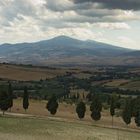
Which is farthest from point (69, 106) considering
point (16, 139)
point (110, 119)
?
point (16, 139)

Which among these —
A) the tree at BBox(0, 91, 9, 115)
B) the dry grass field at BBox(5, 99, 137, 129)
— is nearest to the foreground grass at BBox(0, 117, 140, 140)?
the tree at BBox(0, 91, 9, 115)

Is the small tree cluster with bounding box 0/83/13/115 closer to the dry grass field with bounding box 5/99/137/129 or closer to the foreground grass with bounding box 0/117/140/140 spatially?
the dry grass field with bounding box 5/99/137/129

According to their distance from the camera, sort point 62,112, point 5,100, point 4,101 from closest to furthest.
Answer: point 4,101 < point 5,100 < point 62,112

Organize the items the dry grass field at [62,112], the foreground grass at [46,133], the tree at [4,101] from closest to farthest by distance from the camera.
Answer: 1. the foreground grass at [46,133]
2. the tree at [4,101]
3. the dry grass field at [62,112]

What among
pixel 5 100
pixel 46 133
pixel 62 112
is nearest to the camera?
pixel 46 133

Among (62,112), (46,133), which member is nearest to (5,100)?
(62,112)

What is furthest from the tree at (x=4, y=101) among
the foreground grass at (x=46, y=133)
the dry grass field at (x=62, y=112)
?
the foreground grass at (x=46, y=133)

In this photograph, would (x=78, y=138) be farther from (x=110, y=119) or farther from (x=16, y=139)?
(x=110, y=119)

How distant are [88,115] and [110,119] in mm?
10934

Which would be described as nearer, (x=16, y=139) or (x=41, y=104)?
(x=16, y=139)

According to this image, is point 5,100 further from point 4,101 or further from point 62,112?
point 62,112

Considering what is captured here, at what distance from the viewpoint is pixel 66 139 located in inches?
2319

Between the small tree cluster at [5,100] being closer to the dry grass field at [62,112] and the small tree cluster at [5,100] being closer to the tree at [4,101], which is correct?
the tree at [4,101]

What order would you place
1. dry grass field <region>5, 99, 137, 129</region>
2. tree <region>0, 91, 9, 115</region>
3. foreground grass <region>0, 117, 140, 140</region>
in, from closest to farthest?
foreground grass <region>0, 117, 140, 140</region>
tree <region>0, 91, 9, 115</region>
dry grass field <region>5, 99, 137, 129</region>
